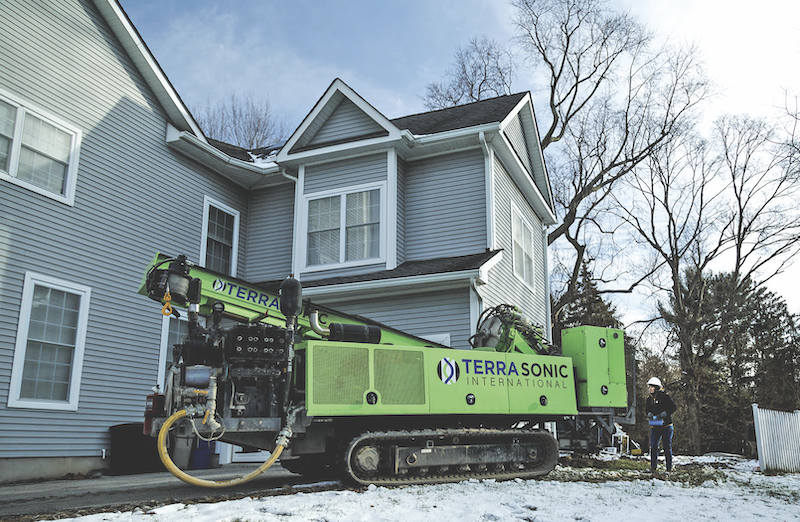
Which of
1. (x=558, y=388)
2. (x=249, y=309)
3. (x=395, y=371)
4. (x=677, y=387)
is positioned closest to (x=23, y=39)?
(x=249, y=309)

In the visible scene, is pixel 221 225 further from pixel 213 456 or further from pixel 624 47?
pixel 624 47

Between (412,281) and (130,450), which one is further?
(412,281)

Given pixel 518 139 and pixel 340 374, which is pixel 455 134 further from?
pixel 340 374

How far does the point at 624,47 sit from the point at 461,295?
1998cm

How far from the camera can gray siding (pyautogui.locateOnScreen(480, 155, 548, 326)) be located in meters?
14.9

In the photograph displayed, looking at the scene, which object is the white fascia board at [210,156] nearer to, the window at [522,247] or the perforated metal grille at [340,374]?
the window at [522,247]

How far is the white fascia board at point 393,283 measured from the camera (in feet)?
43.5

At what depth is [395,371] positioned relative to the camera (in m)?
9.01

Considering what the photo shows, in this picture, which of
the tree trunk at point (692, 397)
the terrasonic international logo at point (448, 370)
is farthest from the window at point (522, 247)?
the tree trunk at point (692, 397)

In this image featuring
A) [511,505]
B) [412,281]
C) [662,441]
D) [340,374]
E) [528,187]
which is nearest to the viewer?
[511,505]

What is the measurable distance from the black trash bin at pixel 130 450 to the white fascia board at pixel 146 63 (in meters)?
6.67

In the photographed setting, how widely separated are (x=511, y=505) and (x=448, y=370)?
2669 mm

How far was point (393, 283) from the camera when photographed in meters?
13.8

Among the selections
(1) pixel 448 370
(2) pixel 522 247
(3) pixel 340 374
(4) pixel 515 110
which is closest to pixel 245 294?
(3) pixel 340 374
